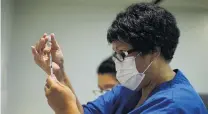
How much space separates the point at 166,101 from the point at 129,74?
26 centimetres

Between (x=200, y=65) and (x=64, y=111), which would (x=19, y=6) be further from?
(x=64, y=111)

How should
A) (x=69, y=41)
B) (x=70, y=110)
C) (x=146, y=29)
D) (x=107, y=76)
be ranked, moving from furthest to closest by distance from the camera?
(x=69, y=41), (x=107, y=76), (x=146, y=29), (x=70, y=110)

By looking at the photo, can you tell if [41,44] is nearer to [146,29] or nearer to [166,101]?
[146,29]

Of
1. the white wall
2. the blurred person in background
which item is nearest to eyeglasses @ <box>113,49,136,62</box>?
the blurred person in background

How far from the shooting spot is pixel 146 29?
3.53 feet

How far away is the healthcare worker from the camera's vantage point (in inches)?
38.1

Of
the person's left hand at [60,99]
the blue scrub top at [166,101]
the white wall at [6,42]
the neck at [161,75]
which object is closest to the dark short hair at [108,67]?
the white wall at [6,42]

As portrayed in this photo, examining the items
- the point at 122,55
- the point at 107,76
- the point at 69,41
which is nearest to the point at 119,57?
the point at 122,55

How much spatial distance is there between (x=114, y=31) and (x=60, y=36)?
201 centimetres

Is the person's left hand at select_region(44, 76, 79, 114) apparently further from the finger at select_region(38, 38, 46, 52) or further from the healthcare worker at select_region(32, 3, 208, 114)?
the finger at select_region(38, 38, 46, 52)

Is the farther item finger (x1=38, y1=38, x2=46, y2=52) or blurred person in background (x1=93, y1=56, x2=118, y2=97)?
blurred person in background (x1=93, y1=56, x2=118, y2=97)

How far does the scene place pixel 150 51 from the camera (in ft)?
3.68

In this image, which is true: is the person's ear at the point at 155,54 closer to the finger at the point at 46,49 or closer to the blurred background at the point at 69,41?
the finger at the point at 46,49

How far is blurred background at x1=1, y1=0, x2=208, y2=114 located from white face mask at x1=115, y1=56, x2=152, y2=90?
182cm
